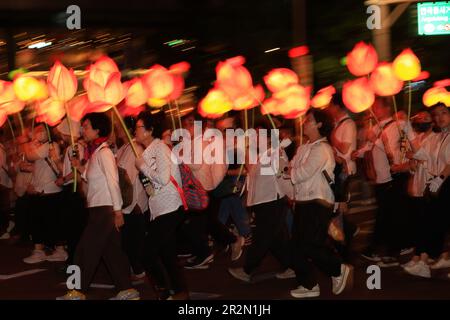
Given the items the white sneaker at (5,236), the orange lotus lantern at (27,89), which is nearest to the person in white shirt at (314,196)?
the orange lotus lantern at (27,89)

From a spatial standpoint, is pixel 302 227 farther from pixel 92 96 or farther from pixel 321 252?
pixel 92 96

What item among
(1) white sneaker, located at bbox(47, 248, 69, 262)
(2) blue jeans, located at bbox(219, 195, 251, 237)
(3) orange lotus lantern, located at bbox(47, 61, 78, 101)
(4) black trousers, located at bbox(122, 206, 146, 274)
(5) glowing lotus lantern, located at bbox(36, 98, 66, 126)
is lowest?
(1) white sneaker, located at bbox(47, 248, 69, 262)

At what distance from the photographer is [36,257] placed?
10781 millimetres

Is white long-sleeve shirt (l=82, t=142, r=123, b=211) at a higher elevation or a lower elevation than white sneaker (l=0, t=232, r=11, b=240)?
higher

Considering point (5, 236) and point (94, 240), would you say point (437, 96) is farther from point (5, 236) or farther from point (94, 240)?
point (5, 236)

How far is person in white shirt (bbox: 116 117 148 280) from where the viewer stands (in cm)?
865

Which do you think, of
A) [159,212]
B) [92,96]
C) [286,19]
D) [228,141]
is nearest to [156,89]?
[228,141]

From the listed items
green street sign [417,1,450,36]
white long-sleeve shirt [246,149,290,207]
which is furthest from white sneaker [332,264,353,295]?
green street sign [417,1,450,36]

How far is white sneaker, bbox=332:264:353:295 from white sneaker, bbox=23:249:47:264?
416cm

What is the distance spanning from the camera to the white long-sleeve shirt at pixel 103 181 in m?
7.77

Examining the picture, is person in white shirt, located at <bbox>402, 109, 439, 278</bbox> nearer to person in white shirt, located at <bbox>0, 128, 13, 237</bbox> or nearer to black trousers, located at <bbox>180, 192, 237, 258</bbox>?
black trousers, located at <bbox>180, 192, 237, 258</bbox>

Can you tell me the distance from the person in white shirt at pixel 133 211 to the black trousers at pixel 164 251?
42.6 inches

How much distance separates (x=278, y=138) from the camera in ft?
30.5

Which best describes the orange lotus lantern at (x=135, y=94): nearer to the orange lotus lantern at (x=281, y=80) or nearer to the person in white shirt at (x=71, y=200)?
the person in white shirt at (x=71, y=200)
